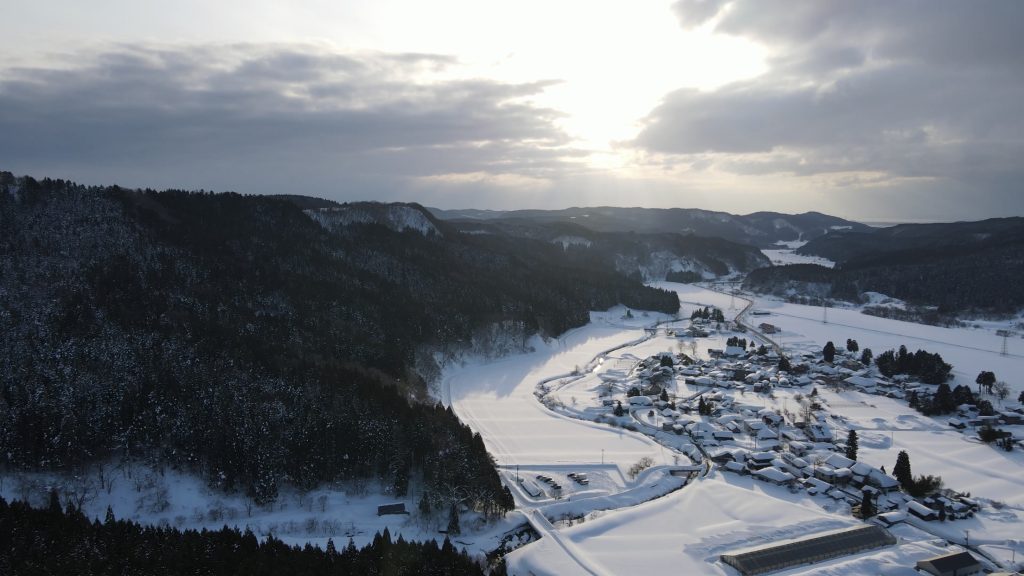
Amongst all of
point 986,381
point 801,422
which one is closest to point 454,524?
point 801,422

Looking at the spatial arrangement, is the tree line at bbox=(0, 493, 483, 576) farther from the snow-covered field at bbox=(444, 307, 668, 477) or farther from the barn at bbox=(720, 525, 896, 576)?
the snow-covered field at bbox=(444, 307, 668, 477)

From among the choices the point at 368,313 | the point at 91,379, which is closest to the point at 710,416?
the point at 368,313

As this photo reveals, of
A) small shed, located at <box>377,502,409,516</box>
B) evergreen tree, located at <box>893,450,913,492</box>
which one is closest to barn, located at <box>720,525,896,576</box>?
evergreen tree, located at <box>893,450,913,492</box>

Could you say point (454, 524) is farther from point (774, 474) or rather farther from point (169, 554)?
point (774, 474)

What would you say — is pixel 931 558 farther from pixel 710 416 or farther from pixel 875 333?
pixel 875 333

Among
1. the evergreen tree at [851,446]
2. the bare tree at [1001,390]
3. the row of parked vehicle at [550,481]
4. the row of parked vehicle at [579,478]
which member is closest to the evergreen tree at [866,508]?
the evergreen tree at [851,446]

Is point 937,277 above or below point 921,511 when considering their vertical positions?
above

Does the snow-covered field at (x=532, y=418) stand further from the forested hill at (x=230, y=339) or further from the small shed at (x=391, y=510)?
the small shed at (x=391, y=510)
